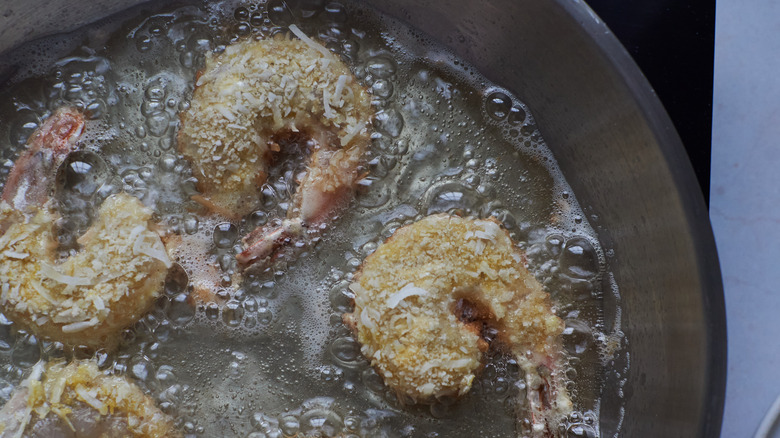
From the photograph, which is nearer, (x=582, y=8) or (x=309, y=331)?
(x=582, y=8)

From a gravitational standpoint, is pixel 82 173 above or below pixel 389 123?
below

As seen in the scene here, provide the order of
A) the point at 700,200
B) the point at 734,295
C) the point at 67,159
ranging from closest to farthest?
the point at 700,200, the point at 67,159, the point at 734,295

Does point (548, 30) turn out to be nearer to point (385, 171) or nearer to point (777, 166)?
point (385, 171)

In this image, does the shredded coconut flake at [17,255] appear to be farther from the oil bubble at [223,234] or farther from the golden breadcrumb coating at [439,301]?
the golden breadcrumb coating at [439,301]

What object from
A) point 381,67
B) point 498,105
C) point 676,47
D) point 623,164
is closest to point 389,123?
point 381,67

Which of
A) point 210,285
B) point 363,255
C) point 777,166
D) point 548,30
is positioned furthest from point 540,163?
point 210,285

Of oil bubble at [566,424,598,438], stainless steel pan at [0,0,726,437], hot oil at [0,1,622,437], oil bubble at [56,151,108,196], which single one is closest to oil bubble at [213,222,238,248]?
hot oil at [0,1,622,437]

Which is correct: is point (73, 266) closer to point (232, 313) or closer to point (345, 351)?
point (232, 313)
